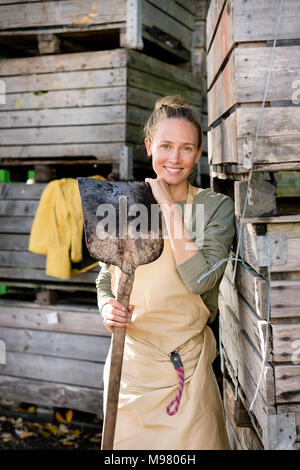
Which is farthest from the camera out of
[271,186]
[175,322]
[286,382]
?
[175,322]

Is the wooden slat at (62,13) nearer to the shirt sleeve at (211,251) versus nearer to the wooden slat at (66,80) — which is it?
the wooden slat at (66,80)

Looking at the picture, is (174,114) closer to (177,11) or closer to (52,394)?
(177,11)

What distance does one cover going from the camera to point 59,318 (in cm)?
457

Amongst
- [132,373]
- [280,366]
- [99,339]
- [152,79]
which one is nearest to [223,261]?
[280,366]

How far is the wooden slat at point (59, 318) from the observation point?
4.45 meters

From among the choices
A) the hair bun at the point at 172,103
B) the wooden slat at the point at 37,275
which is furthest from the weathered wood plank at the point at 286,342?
the wooden slat at the point at 37,275

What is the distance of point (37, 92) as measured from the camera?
4535 millimetres

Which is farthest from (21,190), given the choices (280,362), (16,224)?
(280,362)

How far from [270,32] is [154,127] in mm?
718

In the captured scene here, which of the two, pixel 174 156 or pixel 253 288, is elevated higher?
pixel 174 156

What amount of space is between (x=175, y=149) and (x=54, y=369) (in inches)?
118

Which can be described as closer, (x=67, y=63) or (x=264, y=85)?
(x=264, y=85)

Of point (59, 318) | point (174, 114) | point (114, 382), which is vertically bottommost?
point (59, 318)

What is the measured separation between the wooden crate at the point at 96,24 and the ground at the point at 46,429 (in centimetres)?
349
